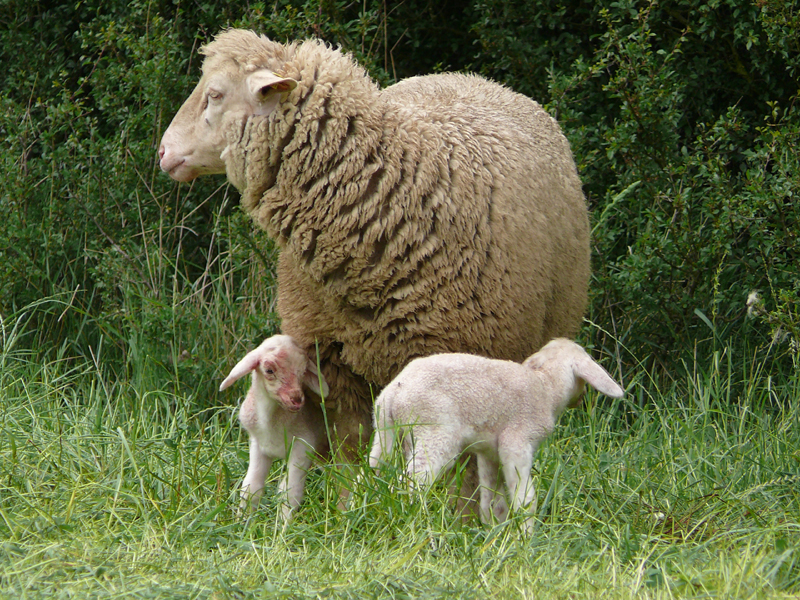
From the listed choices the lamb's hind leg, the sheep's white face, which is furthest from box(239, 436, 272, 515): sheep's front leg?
the sheep's white face

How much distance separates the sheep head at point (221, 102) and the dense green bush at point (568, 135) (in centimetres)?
149

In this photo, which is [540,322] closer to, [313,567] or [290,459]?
[290,459]

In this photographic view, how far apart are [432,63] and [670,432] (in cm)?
324

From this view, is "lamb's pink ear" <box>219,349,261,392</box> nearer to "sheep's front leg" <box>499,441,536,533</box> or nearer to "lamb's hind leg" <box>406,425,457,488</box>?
"lamb's hind leg" <box>406,425,457,488</box>

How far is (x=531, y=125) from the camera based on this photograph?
459 cm

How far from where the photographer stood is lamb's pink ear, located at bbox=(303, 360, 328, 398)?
3.87m

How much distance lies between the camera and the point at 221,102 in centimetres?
394

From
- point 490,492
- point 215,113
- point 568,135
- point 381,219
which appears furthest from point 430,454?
point 568,135

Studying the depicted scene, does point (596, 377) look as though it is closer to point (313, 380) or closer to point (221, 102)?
point (313, 380)

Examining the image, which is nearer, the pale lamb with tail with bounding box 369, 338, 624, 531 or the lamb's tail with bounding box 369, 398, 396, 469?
the pale lamb with tail with bounding box 369, 338, 624, 531

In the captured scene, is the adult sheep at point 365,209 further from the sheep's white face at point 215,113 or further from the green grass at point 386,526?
the green grass at point 386,526

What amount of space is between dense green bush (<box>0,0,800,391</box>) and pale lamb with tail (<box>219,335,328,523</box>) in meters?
1.70

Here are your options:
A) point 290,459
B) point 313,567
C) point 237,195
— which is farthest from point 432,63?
point 313,567

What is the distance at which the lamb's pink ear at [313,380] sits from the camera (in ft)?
12.7
